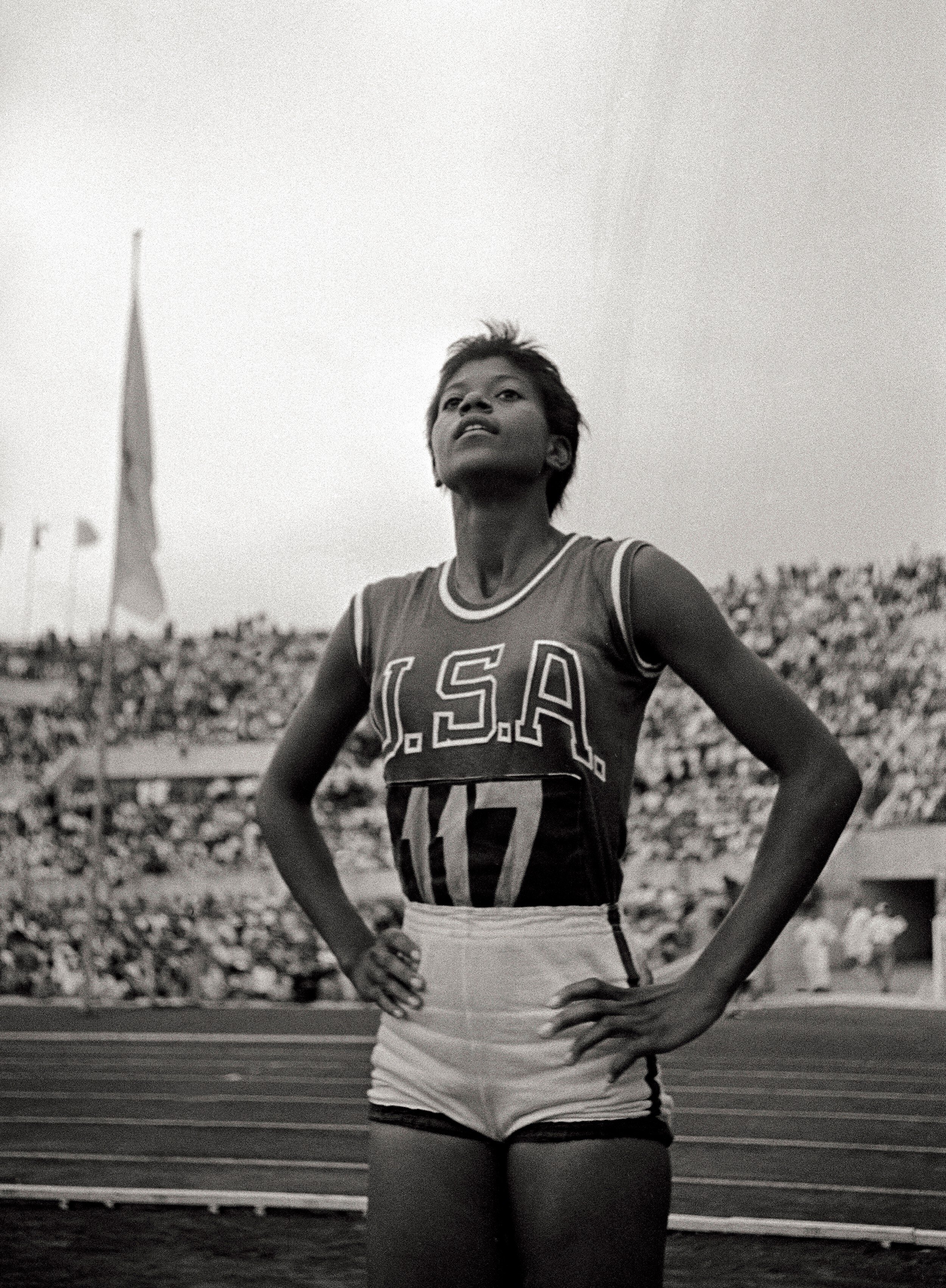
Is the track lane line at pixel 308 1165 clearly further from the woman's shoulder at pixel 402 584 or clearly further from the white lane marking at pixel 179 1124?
the woman's shoulder at pixel 402 584

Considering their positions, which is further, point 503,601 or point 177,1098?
point 177,1098

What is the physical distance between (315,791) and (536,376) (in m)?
0.68

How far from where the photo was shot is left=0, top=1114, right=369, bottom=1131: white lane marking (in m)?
7.77

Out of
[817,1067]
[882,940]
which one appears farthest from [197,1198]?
[882,940]

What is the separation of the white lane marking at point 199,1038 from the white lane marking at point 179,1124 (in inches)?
160

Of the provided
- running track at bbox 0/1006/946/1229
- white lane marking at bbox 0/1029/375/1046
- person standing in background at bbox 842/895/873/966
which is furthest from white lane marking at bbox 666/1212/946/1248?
person standing in background at bbox 842/895/873/966

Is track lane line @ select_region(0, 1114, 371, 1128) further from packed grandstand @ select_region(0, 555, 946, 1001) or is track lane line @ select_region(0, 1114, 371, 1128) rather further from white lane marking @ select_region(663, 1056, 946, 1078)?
packed grandstand @ select_region(0, 555, 946, 1001)

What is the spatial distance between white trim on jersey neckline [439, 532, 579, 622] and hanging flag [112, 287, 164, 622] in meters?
14.2

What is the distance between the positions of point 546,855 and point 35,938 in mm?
19836

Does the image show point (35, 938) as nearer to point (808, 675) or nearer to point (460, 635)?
point (808, 675)

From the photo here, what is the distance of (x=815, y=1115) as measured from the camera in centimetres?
786

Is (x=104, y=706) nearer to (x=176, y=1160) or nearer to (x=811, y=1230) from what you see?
(x=176, y=1160)

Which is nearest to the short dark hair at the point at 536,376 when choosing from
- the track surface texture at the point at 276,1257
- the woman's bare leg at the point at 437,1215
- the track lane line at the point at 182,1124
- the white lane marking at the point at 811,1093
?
the woman's bare leg at the point at 437,1215

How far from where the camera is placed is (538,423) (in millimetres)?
2217
